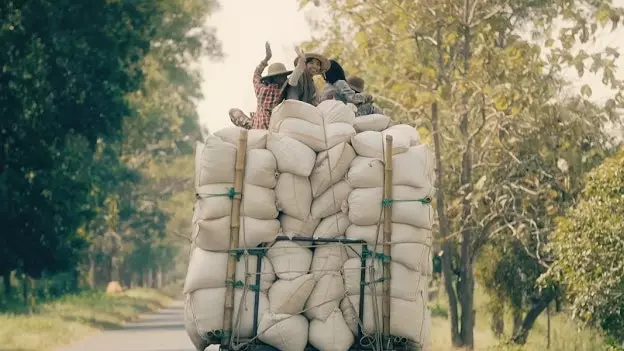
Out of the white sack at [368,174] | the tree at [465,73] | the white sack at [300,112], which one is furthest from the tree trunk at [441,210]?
the white sack at [368,174]

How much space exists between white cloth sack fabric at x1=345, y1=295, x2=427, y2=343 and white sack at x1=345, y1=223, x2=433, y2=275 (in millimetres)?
283

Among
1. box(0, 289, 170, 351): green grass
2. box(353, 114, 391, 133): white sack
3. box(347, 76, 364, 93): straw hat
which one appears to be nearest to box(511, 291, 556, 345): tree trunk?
box(0, 289, 170, 351): green grass

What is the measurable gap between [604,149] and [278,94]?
12684 mm

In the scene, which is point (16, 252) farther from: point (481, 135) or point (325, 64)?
point (325, 64)

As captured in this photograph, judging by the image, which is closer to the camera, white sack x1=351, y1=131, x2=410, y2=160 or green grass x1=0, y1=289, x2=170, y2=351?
white sack x1=351, y1=131, x2=410, y2=160

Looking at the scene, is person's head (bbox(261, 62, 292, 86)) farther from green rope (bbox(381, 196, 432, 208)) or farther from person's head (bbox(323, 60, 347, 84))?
green rope (bbox(381, 196, 432, 208))

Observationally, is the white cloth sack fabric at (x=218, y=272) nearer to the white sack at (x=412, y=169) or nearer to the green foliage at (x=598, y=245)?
the white sack at (x=412, y=169)

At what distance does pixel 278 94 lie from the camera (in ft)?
38.5

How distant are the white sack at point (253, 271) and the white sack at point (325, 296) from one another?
33 cm

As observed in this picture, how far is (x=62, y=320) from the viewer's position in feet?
104

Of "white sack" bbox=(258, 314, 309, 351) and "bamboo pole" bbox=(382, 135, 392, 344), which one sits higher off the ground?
"bamboo pole" bbox=(382, 135, 392, 344)

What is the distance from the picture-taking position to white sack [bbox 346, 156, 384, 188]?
33.2 ft

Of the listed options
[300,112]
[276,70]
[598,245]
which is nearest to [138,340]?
[598,245]

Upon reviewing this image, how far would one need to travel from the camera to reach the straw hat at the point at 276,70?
38.7 ft
